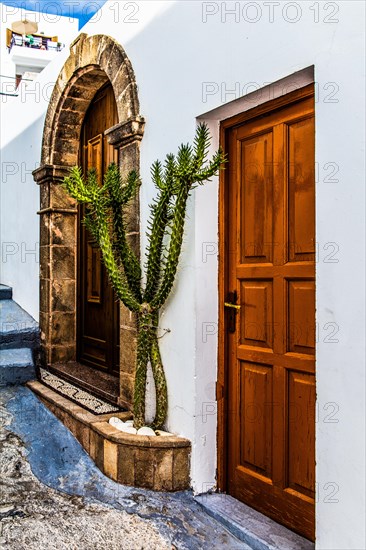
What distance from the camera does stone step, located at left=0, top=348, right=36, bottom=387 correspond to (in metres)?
Result: 5.08

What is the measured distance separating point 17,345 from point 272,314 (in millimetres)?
3489

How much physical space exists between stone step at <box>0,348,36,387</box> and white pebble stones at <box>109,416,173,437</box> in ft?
5.60

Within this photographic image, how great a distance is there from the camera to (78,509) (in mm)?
3145

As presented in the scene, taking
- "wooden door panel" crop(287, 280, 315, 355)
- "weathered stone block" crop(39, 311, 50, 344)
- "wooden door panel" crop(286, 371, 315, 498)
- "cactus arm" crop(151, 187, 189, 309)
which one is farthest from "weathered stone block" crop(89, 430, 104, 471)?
"weathered stone block" crop(39, 311, 50, 344)

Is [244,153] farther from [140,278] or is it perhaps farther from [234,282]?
[140,278]

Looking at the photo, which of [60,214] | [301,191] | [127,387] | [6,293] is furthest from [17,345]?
[301,191]

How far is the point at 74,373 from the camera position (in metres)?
5.14

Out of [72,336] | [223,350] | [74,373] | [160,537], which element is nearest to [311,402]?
[223,350]

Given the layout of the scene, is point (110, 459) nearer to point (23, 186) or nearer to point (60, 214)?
point (60, 214)

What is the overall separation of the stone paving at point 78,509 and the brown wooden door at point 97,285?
1.28 meters

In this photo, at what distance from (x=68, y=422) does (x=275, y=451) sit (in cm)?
176

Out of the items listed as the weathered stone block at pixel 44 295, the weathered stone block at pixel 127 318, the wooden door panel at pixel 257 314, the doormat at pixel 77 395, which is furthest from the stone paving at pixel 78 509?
the weathered stone block at pixel 44 295

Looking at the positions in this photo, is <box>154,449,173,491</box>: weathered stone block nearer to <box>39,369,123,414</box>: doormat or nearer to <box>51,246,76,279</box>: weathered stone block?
<box>39,369,123,414</box>: doormat

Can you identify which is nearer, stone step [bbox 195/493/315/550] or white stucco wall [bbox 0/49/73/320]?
stone step [bbox 195/493/315/550]
